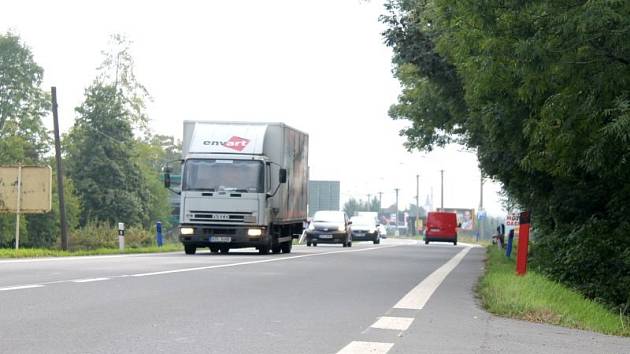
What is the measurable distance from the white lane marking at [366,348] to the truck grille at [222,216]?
20369mm

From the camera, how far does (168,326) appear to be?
29.5 feet

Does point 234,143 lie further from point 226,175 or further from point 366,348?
point 366,348

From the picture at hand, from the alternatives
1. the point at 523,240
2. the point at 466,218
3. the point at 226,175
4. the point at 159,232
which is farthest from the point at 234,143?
the point at 466,218

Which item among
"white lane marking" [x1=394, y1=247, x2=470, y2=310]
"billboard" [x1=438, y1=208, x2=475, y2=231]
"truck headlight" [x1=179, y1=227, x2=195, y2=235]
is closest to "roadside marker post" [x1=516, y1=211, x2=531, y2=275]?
"white lane marking" [x1=394, y1=247, x2=470, y2=310]

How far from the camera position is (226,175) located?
2839 centimetres

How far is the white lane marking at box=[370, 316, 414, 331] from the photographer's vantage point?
943 cm

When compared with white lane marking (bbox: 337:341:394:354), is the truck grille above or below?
above

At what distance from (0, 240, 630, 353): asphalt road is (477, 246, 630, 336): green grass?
1.09ft

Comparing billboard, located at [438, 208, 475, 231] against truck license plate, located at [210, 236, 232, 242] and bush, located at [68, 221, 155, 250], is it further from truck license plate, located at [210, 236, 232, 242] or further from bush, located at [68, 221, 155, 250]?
truck license plate, located at [210, 236, 232, 242]

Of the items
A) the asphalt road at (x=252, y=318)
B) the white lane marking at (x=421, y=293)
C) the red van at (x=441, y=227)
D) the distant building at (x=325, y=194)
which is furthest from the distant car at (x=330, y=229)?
the distant building at (x=325, y=194)

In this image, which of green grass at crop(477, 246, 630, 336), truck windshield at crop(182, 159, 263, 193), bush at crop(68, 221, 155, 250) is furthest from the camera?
bush at crop(68, 221, 155, 250)

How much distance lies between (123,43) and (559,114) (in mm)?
69294

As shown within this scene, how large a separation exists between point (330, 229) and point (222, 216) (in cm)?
1774

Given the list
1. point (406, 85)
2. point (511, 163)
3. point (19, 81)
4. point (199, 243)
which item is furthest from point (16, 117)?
point (511, 163)
